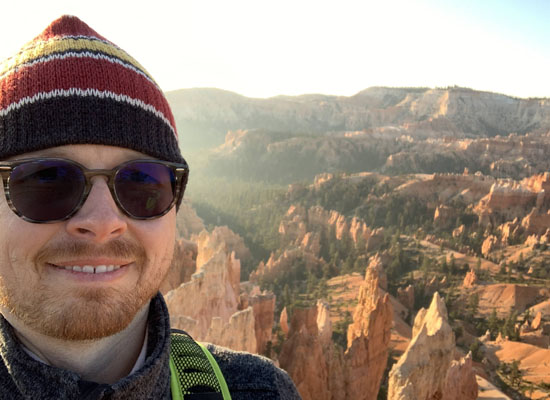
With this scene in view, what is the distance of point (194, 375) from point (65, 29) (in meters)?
1.12

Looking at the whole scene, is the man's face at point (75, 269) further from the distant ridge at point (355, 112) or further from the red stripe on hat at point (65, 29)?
the distant ridge at point (355, 112)

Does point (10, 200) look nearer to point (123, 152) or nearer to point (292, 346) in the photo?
point (123, 152)

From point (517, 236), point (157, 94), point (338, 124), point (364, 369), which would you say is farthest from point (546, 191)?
point (338, 124)

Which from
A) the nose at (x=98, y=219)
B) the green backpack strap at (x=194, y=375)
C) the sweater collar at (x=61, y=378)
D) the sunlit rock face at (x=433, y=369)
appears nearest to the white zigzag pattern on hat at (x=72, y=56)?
the nose at (x=98, y=219)

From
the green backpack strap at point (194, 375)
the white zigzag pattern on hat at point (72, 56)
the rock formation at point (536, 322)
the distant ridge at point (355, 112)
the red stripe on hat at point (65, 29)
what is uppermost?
the distant ridge at point (355, 112)

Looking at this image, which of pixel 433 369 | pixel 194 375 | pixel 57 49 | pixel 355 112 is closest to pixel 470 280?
pixel 433 369

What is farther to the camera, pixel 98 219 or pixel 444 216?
pixel 444 216

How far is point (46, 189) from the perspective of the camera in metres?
1.06

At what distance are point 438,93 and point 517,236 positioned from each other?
7898 cm

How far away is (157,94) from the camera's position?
1.28 metres

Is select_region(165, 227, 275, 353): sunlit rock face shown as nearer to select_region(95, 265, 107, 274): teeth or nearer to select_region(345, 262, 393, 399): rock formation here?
select_region(345, 262, 393, 399): rock formation

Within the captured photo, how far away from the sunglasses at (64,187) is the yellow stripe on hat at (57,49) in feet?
0.97

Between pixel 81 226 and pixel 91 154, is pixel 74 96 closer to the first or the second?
pixel 91 154

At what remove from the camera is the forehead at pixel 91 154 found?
1.08 meters
